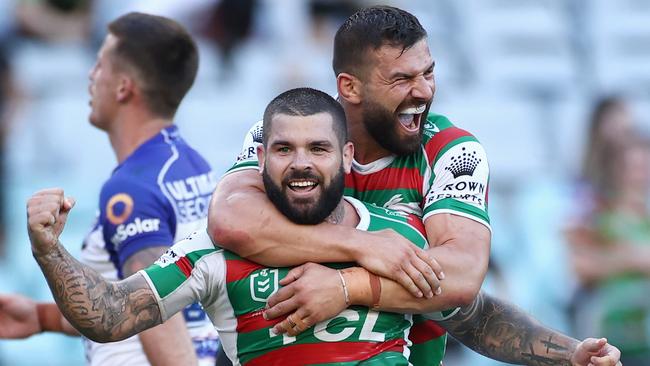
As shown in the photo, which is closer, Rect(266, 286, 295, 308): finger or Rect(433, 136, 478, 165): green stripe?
Rect(266, 286, 295, 308): finger

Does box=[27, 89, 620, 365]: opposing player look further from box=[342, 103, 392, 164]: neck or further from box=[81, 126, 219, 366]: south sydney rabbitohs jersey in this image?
box=[81, 126, 219, 366]: south sydney rabbitohs jersey

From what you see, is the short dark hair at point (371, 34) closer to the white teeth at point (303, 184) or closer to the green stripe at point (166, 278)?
the white teeth at point (303, 184)

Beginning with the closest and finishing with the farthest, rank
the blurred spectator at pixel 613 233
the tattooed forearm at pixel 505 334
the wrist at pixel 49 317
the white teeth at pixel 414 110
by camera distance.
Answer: the white teeth at pixel 414 110 < the tattooed forearm at pixel 505 334 < the wrist at pixel 49 317 < the blurred spectator at pixel 613 233

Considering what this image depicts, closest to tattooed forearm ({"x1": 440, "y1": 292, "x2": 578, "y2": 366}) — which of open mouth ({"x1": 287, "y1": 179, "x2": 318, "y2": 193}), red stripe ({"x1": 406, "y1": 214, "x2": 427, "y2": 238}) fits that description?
red stripe ({"x1": 406, "y1": 214, "x2": 427, "y2": 238})

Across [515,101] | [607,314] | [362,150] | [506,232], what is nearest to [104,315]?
[362,150]

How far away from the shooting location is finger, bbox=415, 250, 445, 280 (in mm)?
5383

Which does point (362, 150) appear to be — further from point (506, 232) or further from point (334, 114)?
point (506, 232)

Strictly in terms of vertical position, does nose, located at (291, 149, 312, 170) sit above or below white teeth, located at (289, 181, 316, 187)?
above

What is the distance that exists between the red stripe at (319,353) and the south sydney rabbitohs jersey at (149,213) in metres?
1.35

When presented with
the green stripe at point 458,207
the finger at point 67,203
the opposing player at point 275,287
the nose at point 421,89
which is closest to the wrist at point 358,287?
the opposing player at point 275,287

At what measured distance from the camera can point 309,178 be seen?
531 cm

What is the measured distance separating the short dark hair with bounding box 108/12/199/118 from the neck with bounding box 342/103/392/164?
5.19ft

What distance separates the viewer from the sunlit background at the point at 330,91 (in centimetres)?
1201

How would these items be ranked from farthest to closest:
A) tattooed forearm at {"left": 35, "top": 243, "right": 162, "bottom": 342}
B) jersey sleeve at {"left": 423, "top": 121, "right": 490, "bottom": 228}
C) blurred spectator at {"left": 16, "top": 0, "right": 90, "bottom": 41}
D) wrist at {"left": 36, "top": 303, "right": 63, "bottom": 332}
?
blurred spectator at {"left": 16, "top": 0, "right": 90, "bottom": 41}, wrist at {"left": 36, "top": 303, "right": 63, "bottom": 332}, jersey sleeve at {"left": 423, "top": 121, "right": 490, "bottom": 228}, tattooed forearm at {"left": 35, "top": 243, "right": 162, "bottom": 342}
